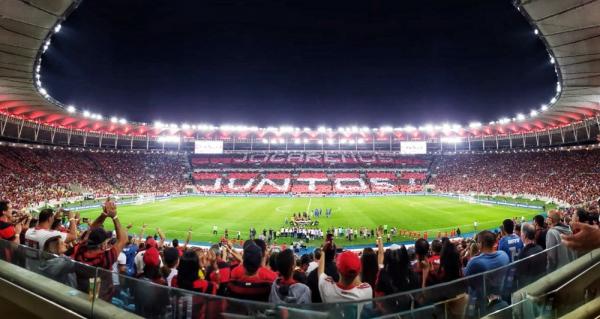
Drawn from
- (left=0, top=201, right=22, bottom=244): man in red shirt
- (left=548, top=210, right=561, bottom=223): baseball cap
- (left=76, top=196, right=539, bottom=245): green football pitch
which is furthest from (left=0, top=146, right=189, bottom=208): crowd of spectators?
(left=548, top=210, right=561, bottom=223): baseball cap

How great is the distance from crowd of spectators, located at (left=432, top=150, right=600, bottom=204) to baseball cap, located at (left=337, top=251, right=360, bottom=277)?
44.7m

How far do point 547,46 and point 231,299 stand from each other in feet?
89.7

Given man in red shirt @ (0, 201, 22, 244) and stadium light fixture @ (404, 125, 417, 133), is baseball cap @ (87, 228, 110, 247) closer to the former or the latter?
man in red shirt @ (0, 201, 22, 244)

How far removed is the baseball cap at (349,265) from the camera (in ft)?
12.6

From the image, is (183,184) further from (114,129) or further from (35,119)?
(35,119)

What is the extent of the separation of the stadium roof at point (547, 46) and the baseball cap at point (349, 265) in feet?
65.1

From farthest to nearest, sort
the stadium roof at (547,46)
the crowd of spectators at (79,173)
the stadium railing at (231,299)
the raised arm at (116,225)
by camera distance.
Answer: the crowd of spectators at (79,173) → the stadium roof at (547,46) → the raised arm at (116,225) → the stadium railing at (231,299)

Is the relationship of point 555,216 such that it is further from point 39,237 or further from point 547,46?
point 547,46

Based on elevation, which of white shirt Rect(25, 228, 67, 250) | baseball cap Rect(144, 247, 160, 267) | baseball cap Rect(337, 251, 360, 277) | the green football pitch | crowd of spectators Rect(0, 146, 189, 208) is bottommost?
the green football pitch

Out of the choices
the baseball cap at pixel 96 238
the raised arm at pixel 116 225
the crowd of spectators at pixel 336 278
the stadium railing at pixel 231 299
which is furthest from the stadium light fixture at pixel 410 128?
the baseball cap at pixel 96 238

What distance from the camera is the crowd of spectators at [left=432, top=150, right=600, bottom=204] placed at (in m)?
46.1

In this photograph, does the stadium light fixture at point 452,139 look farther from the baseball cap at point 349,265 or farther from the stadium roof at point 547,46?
the baseball cap at point 349,265

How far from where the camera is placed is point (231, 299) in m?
3.22

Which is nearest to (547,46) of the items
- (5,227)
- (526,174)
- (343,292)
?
(343,292)
